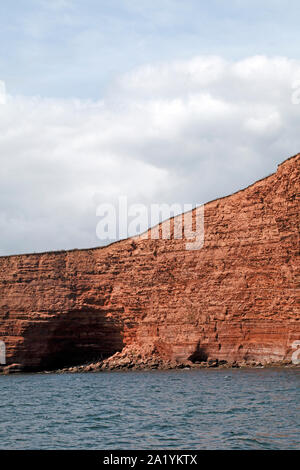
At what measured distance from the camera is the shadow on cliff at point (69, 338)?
47.9 meters

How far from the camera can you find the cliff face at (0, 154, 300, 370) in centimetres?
4028

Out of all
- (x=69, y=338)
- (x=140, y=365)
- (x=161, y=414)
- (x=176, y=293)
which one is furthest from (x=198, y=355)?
(x=161, y=414)

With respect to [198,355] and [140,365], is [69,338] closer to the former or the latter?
[140,365]

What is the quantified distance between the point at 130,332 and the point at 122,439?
3074cm

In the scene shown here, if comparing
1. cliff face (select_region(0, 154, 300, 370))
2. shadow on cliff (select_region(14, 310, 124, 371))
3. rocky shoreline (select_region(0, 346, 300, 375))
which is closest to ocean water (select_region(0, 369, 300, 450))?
rocky shoreline (select_region(0, 346, 300, 375))

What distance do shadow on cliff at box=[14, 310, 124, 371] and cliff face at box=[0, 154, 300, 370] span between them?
9 centimetres

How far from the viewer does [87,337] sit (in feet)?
159

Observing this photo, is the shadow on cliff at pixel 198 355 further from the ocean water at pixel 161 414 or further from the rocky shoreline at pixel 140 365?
the ocean water at pixel 161 414

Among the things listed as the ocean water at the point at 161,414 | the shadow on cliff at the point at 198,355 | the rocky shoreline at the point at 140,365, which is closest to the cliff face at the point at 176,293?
the shadow on cliff at the point at 198,355

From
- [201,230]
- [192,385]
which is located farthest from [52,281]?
[192,385]

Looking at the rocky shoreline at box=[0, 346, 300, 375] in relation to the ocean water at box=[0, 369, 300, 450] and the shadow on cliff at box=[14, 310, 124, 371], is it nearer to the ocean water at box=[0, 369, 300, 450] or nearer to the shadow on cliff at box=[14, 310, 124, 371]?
the shadow on cliff at box=[14, 310, 124, 371]

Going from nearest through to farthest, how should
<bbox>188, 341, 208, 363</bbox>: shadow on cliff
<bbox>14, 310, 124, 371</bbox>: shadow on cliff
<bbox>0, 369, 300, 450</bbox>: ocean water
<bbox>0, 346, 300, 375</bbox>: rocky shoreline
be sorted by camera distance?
<bbox>0, 369, 300, 450</bbox>: ocean water
<bbox>0, 346, 300, 375</bbox>: rocky shoreline
<bbox>188, 341, 208, 363</bbox>: shadow on cliff
<bbox>14, 310, 124, 371</bbox>: shadow on cliff

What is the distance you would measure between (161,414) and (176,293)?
24344mm

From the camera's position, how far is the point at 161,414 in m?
20.6
